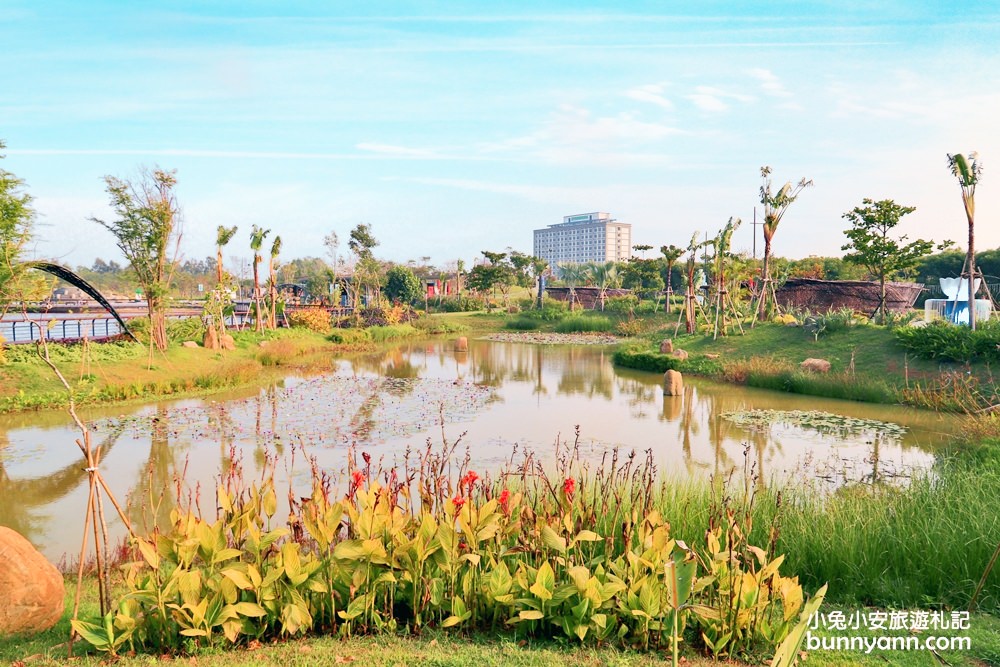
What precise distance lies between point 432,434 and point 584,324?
2001cm

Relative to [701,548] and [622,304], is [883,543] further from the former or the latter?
[622,304]

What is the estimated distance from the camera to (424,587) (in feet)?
10.7

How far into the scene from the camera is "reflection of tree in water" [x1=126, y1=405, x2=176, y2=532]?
5.75 meters

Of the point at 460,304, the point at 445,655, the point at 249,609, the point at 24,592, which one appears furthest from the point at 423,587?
the point at 460,304

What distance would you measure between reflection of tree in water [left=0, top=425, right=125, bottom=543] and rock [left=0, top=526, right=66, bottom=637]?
102 inches

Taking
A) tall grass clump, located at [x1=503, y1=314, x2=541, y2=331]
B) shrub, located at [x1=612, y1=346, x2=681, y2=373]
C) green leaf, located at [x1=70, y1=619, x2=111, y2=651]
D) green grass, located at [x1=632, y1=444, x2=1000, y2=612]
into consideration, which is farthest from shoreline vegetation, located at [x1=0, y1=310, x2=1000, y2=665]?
tall grass clump, located at [x1=503, y1=314, x2=541, y2=331]

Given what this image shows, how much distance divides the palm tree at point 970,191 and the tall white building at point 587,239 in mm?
120040

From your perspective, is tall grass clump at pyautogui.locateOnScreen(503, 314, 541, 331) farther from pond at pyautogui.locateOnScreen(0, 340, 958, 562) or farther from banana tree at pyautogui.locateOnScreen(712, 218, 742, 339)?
pond at pyautogui.locateOnScreen(0, 340, 958, 562)

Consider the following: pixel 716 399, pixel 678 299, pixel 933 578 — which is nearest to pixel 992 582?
pixel 933 578

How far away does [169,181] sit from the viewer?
647 inches

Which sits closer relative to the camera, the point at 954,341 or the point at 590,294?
the point at 954,341

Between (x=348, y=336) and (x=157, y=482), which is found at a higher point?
(x=348, y=336)

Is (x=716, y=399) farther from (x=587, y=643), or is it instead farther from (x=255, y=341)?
(x=255, y=341)

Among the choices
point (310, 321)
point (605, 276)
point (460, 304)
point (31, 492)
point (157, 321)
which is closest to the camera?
point (31, 492)
